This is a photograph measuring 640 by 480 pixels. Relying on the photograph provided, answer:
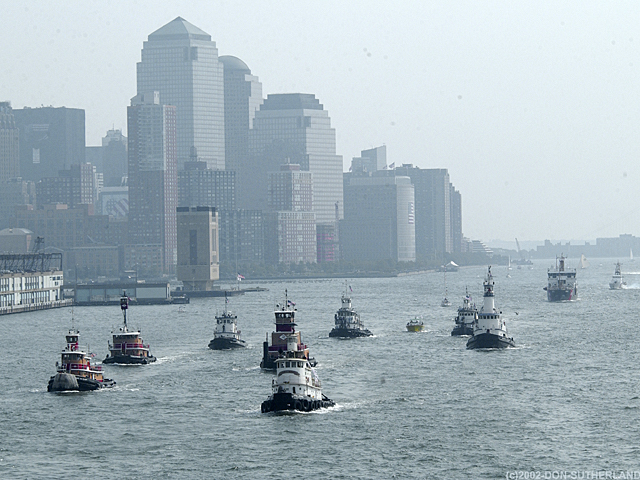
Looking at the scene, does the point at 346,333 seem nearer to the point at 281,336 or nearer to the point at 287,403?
the point at 281,336

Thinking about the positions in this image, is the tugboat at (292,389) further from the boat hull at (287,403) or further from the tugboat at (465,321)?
the tugboat at (465,321)

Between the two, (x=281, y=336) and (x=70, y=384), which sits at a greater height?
(x=281, y=336)

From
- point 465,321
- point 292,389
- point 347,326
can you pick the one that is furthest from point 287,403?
point 465,321

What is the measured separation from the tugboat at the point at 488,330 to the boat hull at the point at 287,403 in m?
54.4

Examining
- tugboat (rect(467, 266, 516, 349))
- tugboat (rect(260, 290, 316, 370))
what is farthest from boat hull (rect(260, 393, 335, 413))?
tugboat (rect(467, 266, 516, 349))

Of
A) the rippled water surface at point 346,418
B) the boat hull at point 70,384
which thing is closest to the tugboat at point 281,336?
the rippled water surface at point 346,418

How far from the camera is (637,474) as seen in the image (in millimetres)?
81375

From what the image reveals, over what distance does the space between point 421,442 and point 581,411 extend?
1941 centimetres

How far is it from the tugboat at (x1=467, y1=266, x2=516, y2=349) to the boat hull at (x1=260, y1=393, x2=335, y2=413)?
5441 centimetres

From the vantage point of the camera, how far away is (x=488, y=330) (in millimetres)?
156000

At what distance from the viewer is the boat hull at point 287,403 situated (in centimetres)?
10356

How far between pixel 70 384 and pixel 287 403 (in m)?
26.0
